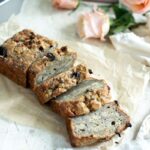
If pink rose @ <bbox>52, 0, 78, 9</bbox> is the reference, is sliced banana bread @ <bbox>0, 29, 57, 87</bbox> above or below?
above

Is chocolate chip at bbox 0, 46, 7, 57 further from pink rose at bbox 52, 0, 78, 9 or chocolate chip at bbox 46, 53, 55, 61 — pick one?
pink rose at bbox 52, 0, 78, 9

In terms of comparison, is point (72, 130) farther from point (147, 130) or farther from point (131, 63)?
point (131, 63)

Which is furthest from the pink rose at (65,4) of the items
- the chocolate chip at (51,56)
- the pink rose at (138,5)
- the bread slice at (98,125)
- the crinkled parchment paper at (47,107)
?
the bread slice at (98,125)

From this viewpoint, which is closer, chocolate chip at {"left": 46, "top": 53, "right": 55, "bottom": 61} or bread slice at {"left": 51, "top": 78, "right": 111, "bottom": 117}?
bread slice at {"left": 51, "top": 78, "right": 111, "bottom": 117}

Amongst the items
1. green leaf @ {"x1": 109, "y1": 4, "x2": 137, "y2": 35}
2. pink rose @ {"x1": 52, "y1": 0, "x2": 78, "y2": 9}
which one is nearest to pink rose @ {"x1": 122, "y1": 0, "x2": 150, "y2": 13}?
green leaf @ {"x1": 109, "y1": 4, "x2": 137, "y2": 35}

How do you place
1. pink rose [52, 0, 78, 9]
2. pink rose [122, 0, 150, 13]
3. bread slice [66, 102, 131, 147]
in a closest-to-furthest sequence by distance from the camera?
bread slice [66, 102, 131, 147] → pink rose [122, 0, 150, 13] → pink rose [52, 0, 78, 9]

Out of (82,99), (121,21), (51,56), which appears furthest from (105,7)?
(82,99)

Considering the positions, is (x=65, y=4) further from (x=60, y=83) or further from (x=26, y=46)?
(x=60, y=83)
